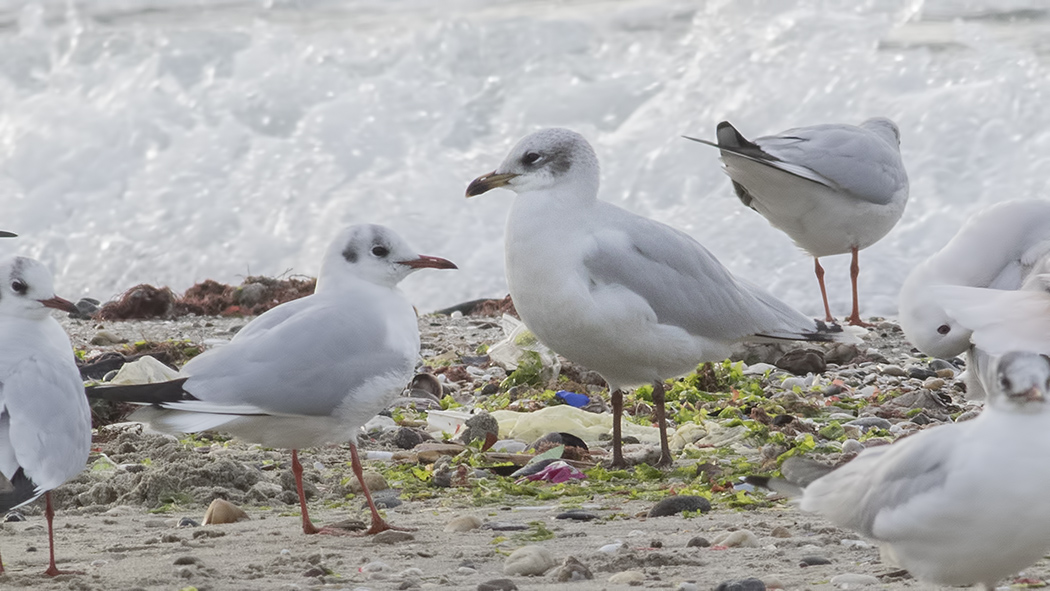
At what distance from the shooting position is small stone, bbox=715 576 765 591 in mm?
3096

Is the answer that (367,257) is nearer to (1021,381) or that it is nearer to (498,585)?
(498,585)

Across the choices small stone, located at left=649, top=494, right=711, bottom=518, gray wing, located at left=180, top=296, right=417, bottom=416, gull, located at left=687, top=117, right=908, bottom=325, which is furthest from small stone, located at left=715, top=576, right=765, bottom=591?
gull, located at left=687, top=117, right=908, bottom=325

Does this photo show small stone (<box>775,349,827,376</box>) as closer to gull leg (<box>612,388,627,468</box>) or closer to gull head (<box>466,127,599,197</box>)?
gull leg (<box>612,388,627,468</box>)

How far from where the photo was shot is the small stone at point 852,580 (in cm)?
315

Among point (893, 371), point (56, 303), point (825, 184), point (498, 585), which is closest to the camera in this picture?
point (498, 585)

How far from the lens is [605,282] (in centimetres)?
503

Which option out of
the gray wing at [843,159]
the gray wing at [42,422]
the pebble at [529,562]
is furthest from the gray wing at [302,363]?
the gray wing at [843,159]

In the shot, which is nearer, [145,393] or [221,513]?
[145,393]

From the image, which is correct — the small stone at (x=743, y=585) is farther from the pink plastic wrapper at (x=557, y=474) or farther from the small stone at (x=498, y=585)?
the pink plastic wrapper at (x=557, y=474)

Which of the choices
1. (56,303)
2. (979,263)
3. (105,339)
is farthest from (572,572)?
(105,339)

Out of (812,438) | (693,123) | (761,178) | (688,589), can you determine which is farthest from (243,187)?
(688,589)

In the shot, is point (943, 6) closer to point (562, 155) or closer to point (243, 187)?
point (243, 187)

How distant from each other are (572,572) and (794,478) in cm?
62

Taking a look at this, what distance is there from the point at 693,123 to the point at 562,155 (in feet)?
28.3
